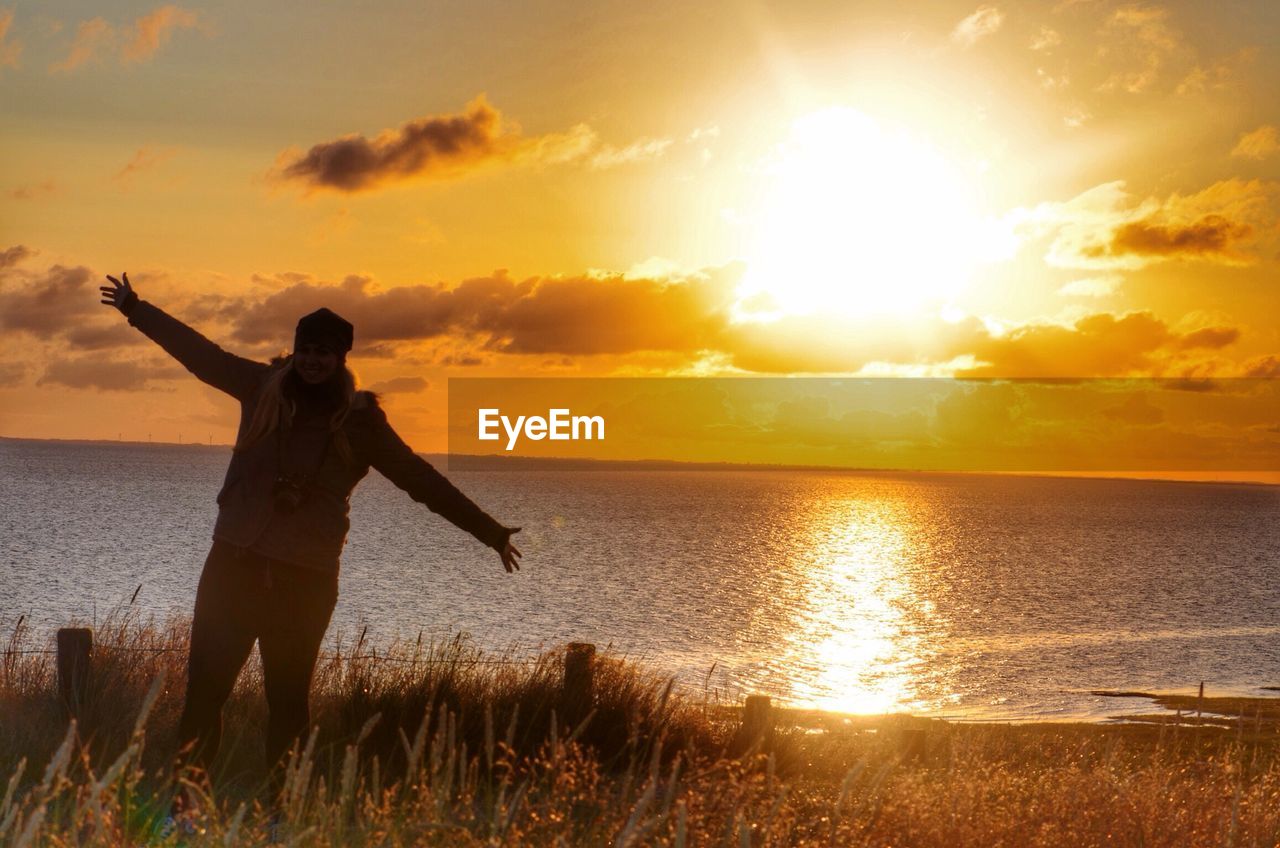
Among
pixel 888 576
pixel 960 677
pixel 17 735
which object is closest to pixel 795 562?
pixel 888 576

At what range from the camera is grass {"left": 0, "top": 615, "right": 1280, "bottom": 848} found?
4.55m

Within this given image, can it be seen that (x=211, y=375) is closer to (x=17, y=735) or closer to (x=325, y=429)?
(x=325, y=429)

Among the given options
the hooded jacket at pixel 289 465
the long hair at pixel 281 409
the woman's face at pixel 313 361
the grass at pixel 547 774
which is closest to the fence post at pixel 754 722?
the grass at pixel 547 774

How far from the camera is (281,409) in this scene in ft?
18.1

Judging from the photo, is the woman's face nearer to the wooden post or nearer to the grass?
the grass

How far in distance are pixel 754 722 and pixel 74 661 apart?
5149 millimetres

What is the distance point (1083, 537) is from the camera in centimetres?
14362

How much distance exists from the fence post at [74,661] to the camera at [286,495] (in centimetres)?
→ 441

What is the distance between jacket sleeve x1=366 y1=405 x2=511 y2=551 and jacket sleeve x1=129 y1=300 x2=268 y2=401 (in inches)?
22.7

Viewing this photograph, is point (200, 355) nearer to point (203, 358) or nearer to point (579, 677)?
point (203, 358)

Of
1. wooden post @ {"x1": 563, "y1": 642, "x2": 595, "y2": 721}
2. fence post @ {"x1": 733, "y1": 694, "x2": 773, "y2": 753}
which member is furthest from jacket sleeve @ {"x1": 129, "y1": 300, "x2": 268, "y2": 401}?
fence post @ {"x1": 733, "y1": 694, "x2": 773, "y2": 753}

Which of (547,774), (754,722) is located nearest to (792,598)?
(754,722)

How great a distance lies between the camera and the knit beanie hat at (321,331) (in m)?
5.49

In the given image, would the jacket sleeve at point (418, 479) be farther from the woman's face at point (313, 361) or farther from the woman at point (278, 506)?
the woman's face at point (313, 361)
